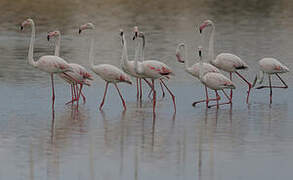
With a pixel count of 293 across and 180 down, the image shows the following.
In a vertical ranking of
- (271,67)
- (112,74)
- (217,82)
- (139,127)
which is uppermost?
(271,67)

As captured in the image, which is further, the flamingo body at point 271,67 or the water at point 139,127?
the flamingo body at point 271,67

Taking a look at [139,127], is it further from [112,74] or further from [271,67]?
[271,67]

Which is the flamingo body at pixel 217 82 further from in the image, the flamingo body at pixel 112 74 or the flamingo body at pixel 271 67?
the flamingo body at pixel 271 67

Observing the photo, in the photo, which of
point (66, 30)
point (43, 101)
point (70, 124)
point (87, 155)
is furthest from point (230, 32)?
point (87, 155)

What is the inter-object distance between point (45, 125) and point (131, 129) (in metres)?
1.33

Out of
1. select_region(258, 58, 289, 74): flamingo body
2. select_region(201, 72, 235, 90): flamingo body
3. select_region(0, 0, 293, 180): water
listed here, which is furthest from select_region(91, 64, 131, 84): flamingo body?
select_region(258, 58, 289, 74): flamingo body

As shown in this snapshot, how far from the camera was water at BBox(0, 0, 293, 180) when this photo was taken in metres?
9.90

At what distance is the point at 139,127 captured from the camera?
501 inches

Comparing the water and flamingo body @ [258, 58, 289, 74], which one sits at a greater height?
flamingo body @ [258, 58, 289, 74]

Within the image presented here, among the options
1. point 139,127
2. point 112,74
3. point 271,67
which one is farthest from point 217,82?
point 139,127

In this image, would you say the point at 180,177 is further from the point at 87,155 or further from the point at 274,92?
the point at 274,92

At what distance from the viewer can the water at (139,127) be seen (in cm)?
990

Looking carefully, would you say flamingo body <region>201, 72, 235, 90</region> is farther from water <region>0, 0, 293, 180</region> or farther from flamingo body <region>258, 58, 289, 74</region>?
flamingo body <region>258, 58, 289, 74</region>

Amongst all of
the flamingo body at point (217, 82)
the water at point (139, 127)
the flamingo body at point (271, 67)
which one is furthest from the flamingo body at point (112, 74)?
the flamingo body at point (271, 67)
